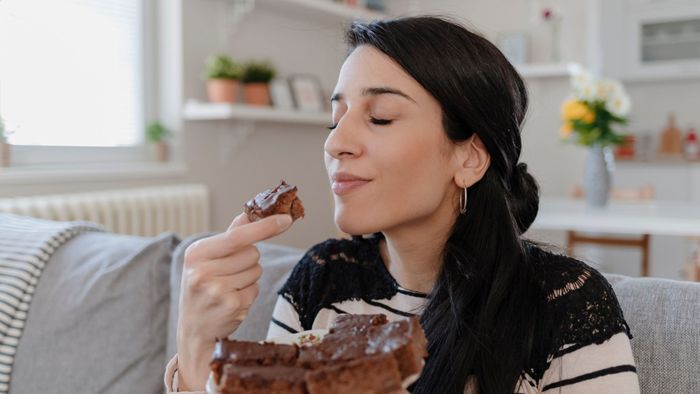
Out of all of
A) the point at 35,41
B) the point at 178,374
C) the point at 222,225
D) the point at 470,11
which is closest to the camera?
the point at 178,374

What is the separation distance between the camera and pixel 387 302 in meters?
1.19

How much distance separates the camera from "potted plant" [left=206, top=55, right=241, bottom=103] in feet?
11.1

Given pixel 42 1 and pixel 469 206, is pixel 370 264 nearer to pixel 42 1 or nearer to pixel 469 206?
pixel 469 206

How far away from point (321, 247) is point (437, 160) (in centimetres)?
34

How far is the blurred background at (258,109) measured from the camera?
2846 millimetres

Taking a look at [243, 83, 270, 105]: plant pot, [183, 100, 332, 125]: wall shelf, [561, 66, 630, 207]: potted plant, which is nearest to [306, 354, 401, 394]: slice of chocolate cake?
[561, 66, 630, 207]: potted plant

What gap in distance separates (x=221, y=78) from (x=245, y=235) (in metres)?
2.68

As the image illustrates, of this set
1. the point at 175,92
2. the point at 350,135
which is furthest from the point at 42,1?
the point at 350,135

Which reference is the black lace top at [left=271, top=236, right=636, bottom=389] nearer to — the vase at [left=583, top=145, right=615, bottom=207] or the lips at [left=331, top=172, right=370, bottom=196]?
the lips at [left=331, top=172, right=370, bottom=196]

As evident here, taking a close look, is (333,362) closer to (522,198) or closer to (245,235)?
(245,235)

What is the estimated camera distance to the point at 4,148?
267 cm

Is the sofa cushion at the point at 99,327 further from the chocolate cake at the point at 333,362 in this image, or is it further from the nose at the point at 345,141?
the chocolate cake at the point at 333,362

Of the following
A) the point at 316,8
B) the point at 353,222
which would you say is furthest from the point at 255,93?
the point at 353,222

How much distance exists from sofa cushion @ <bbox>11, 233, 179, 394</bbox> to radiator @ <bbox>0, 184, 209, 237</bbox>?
40.8 inches
